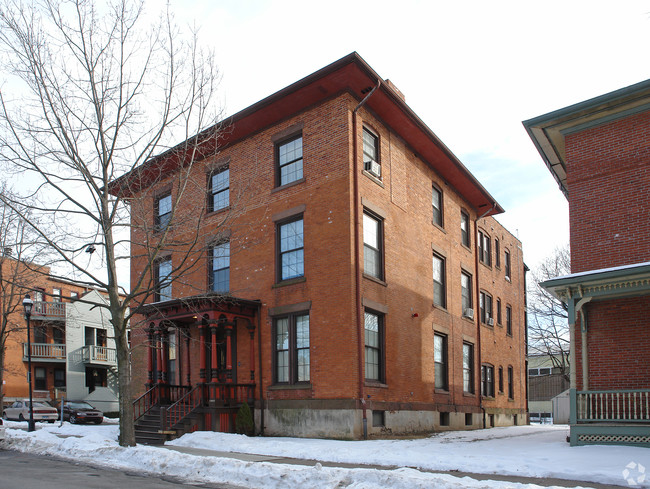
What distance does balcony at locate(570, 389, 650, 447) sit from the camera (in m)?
13.2

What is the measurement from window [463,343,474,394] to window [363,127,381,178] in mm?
10420

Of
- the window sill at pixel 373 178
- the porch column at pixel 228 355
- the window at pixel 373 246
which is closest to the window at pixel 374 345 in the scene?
the window at pixel 373 246

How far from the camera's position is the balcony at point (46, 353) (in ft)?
135

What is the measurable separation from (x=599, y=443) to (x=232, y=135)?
14726mm

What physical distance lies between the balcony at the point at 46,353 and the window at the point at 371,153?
31.1 m

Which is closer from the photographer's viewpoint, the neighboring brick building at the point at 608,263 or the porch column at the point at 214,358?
the neighboring brick building at the point at 608,263

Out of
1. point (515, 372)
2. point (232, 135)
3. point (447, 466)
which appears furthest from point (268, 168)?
point (515, 372)

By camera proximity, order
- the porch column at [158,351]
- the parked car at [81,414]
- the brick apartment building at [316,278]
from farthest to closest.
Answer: the parked car at [81,414] → the porch column at [158,351] → the brick apartment building at [316,278]

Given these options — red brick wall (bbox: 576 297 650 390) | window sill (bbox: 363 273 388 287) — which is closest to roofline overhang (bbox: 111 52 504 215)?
window sill (bbox: 363 273 388 287)

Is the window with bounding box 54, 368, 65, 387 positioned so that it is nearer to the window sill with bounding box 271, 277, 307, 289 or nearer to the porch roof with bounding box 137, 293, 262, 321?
the porch roof with bounding box 137, 293, 262, 321

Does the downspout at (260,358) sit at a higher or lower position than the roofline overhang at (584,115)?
lower

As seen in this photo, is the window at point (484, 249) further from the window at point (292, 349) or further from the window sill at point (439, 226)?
the window at point (292, 349)

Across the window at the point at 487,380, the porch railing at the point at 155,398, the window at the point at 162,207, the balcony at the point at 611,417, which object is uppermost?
the window at the point at 162,207

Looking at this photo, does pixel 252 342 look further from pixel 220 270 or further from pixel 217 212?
pixel 217 212
